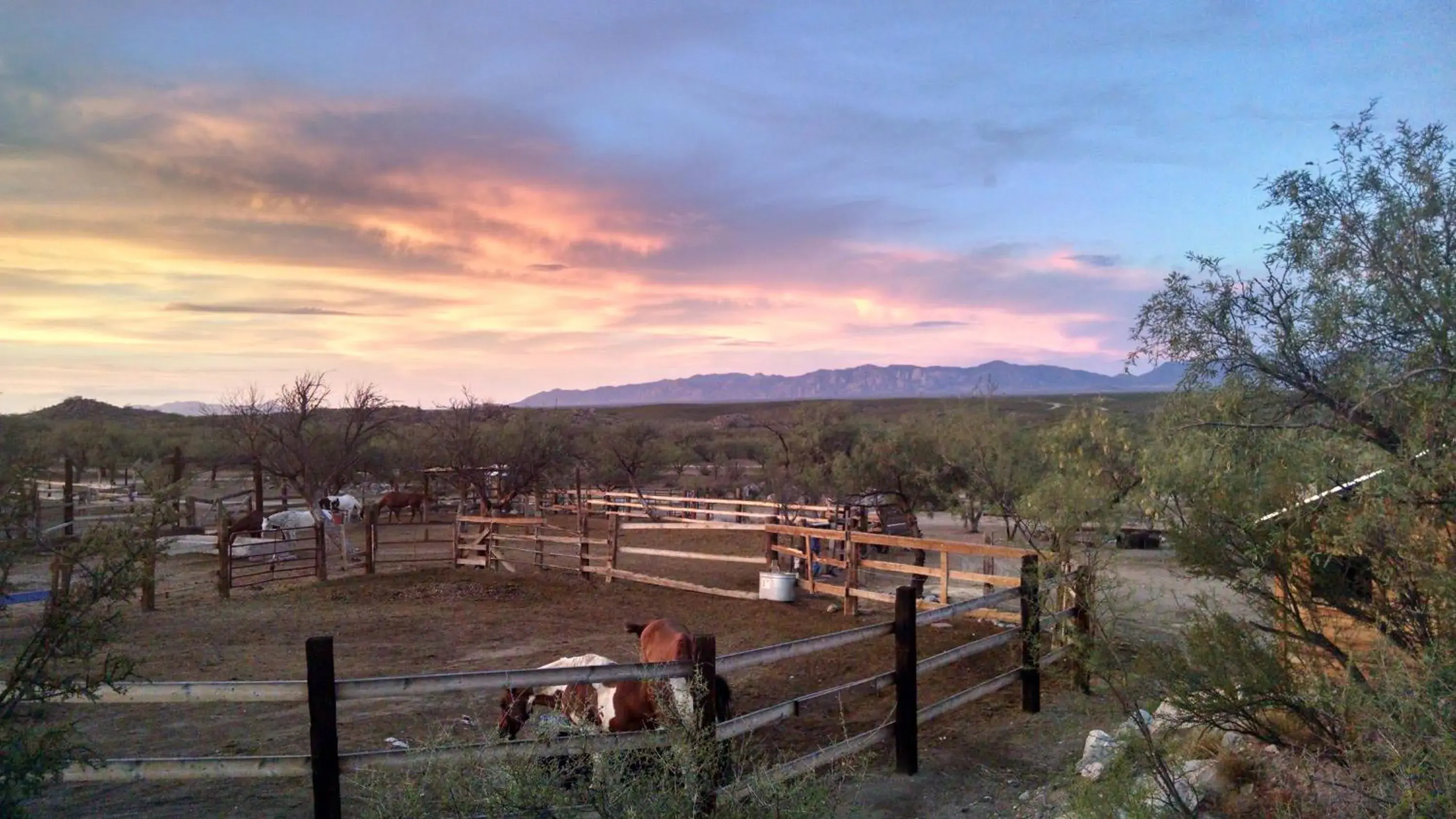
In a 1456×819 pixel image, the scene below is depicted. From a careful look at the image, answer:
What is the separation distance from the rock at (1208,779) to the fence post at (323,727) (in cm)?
387

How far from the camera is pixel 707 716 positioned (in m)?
3.99

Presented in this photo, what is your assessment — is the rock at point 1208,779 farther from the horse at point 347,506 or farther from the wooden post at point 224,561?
the horse at point 347,506

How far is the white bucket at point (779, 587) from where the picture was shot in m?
11.6

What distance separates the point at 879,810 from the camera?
4879mm

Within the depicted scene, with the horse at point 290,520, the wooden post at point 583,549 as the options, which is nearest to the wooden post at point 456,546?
the wooden post at point 583,549

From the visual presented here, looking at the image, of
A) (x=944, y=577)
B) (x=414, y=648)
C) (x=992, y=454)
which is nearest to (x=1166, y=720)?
(x=944, y=577)

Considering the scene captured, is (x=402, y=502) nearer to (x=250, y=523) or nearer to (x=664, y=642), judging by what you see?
(x=250, y=523)

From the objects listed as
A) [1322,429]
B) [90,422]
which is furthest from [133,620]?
[90,422]

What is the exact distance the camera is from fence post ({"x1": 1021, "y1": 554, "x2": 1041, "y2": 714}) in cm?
651

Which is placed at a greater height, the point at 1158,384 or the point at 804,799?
the point at 1158,384

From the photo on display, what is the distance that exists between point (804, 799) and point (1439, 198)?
169 inches

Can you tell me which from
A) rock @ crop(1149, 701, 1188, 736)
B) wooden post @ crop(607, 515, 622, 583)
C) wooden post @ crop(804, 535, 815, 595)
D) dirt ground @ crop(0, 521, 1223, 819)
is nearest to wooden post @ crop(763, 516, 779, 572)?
wooden post @ crop(804, 535, 815, 595)

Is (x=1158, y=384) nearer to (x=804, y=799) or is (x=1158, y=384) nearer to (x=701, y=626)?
(x=804, y=799)

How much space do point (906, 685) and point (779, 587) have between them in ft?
20.7
